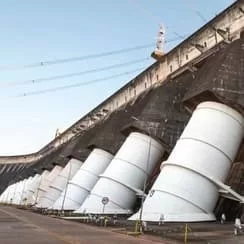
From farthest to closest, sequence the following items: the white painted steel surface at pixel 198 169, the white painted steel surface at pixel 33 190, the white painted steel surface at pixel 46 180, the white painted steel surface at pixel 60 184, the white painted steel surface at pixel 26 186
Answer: the white painted steel surface at pixel 26 186 → the white painted steel surface at pixel 33 190 → the white painted steel surface at pixel 46 180 → the white painted steel surface at pixel 60 184 → the white painted steel surface at pixel 198 169

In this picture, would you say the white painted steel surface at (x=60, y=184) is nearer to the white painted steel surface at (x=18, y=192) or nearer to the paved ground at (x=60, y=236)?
the paved ground at (x=60, y=236)

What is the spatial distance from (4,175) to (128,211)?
100640mm

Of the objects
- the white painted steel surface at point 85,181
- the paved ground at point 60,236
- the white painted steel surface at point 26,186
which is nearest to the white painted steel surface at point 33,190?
the white painted steel surface at point 26,186

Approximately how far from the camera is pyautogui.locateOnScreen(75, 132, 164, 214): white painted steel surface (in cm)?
3139

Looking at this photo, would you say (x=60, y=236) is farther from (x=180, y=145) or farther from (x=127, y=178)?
(x=127, y=178)

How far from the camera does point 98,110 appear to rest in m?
66.4

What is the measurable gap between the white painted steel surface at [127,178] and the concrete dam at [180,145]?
8 centimetres

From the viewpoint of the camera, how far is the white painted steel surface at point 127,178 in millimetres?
31391

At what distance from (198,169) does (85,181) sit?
1967 centimetres

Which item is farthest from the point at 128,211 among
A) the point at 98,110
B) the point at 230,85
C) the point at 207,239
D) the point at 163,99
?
the point at 98,110

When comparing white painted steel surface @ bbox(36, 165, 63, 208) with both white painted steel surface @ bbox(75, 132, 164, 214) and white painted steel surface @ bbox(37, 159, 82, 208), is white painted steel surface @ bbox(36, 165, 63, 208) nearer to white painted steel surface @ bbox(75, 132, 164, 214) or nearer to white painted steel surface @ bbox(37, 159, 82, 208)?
white painted steel surface @ bbox(37, 159, 82, 208)

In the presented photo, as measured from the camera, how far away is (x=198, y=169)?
22.7 meters

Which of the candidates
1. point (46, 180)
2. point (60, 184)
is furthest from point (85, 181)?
point (46, 180)

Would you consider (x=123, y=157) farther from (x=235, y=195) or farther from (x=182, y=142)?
(x=235, y=195)
